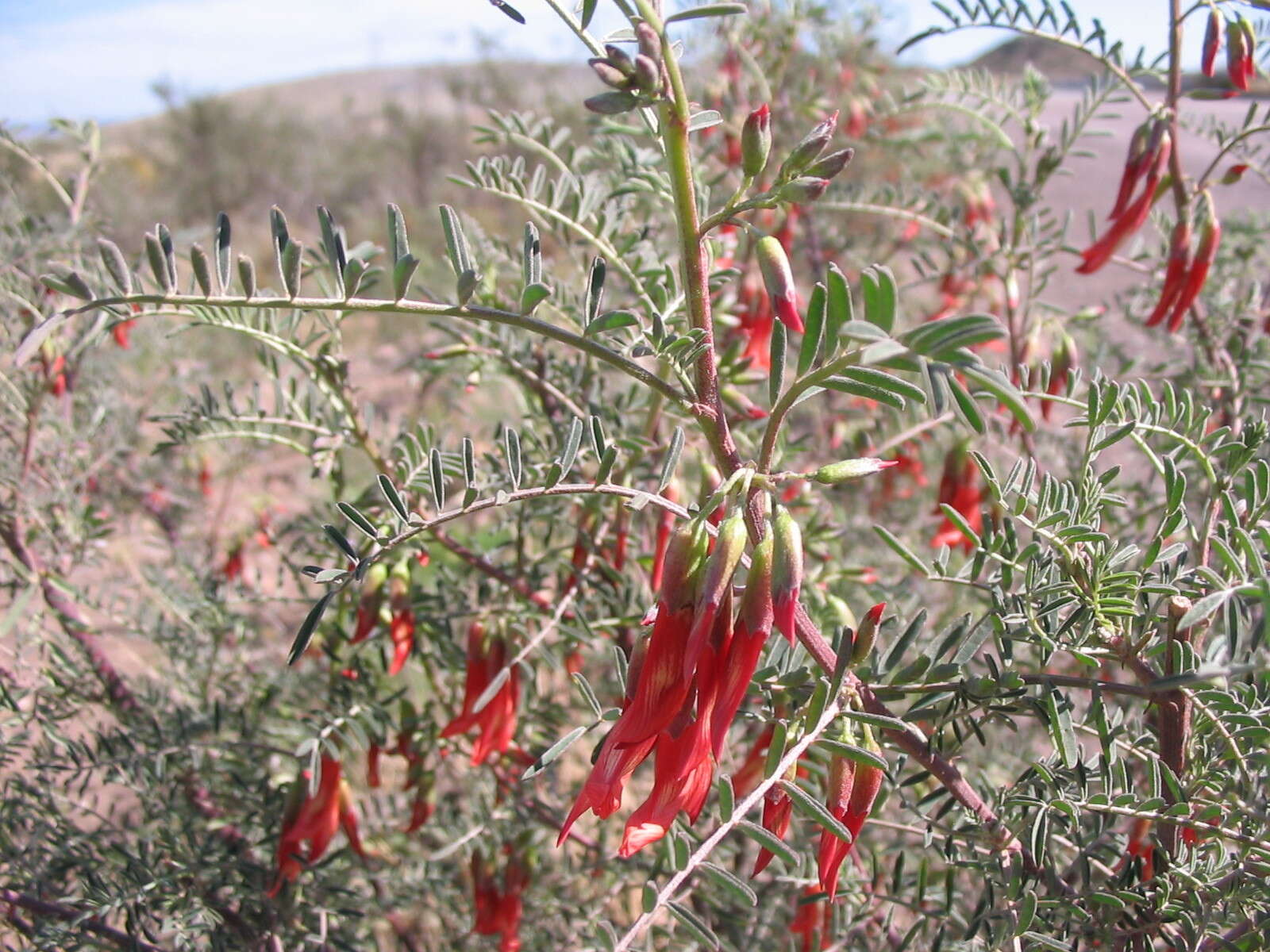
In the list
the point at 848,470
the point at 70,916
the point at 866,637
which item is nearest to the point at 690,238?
the point at 848,470

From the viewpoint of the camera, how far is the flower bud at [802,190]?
50 centimetres

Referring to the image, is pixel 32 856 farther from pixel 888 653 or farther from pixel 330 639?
pixel 888 653

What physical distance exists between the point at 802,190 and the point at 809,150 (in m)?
0.03

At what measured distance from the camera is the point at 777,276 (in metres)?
0.53

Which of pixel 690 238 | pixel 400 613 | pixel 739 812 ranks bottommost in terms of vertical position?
pixel 400 613

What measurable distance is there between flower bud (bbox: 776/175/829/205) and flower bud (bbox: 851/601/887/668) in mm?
252

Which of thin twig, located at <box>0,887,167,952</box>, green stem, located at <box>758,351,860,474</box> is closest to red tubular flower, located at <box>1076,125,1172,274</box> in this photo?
green stem, located at <box>758,351,860,474</box>

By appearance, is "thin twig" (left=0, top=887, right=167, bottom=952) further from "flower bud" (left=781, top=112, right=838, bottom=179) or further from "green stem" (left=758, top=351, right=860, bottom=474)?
"flower bud" (left=781, top=112, right=838, bottom=179)

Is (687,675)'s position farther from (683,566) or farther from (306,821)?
(306,821)

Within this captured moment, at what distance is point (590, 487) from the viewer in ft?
1.94

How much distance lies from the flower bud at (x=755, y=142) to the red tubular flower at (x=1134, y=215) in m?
0.70

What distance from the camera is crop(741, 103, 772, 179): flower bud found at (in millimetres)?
530

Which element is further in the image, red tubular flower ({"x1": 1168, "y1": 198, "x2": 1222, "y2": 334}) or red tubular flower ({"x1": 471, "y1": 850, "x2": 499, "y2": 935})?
red tubular flower ({"x1": 471, "y1": 850, "x2": 499, "y2": 935})

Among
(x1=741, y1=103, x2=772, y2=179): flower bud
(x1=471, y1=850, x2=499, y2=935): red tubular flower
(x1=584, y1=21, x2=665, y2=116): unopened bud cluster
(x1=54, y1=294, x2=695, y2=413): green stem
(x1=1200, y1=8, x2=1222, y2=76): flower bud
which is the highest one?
(x1=1200, y1=8, x2=1222, y2=76): flower bud
